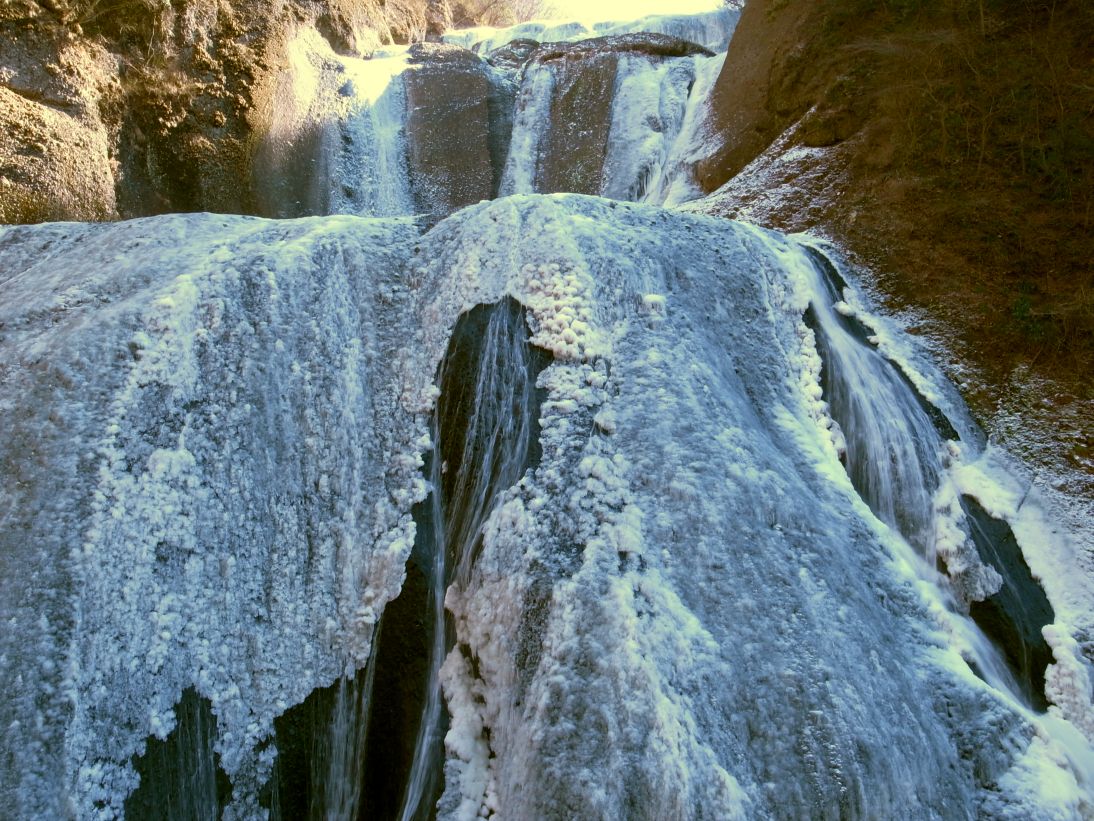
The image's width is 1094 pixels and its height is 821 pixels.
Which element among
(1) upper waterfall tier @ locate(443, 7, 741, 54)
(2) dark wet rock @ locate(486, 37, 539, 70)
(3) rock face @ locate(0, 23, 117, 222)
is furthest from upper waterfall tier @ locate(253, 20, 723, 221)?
(1) upper waterfall tier @ locate(443, 7, 741, 54)

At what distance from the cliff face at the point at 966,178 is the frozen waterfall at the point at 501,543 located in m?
0.65

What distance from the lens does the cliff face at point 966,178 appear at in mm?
4941

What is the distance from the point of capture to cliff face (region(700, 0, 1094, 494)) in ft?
16.2

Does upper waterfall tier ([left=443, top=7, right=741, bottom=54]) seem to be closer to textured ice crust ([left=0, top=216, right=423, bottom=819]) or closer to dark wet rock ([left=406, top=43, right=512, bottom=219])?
dark wet rock ([left=406, top=43, right=512, bottom=219])

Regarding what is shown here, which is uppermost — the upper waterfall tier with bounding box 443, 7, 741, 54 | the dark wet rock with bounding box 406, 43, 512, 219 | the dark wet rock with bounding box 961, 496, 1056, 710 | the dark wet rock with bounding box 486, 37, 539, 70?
the upper waterfall tier with bounding box 443, 7, 741, 54

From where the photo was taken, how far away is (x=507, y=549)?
Result: 3264 mm

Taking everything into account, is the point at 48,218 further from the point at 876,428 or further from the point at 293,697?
the point at 876,428

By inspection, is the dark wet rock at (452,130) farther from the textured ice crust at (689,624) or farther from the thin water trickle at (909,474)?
the textured ice crust at (689,624)

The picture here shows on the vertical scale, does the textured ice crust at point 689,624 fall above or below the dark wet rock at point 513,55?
below

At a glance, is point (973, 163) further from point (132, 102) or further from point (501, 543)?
point (132, 102)

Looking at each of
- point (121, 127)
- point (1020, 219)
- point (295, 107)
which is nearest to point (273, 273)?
point (121, 127)

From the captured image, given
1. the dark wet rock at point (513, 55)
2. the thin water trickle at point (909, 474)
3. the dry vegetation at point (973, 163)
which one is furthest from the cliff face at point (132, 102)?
the thin water trickle at point (909, 474)

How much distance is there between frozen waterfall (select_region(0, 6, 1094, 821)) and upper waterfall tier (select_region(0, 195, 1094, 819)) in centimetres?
2

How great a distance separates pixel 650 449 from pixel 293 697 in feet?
6.39
